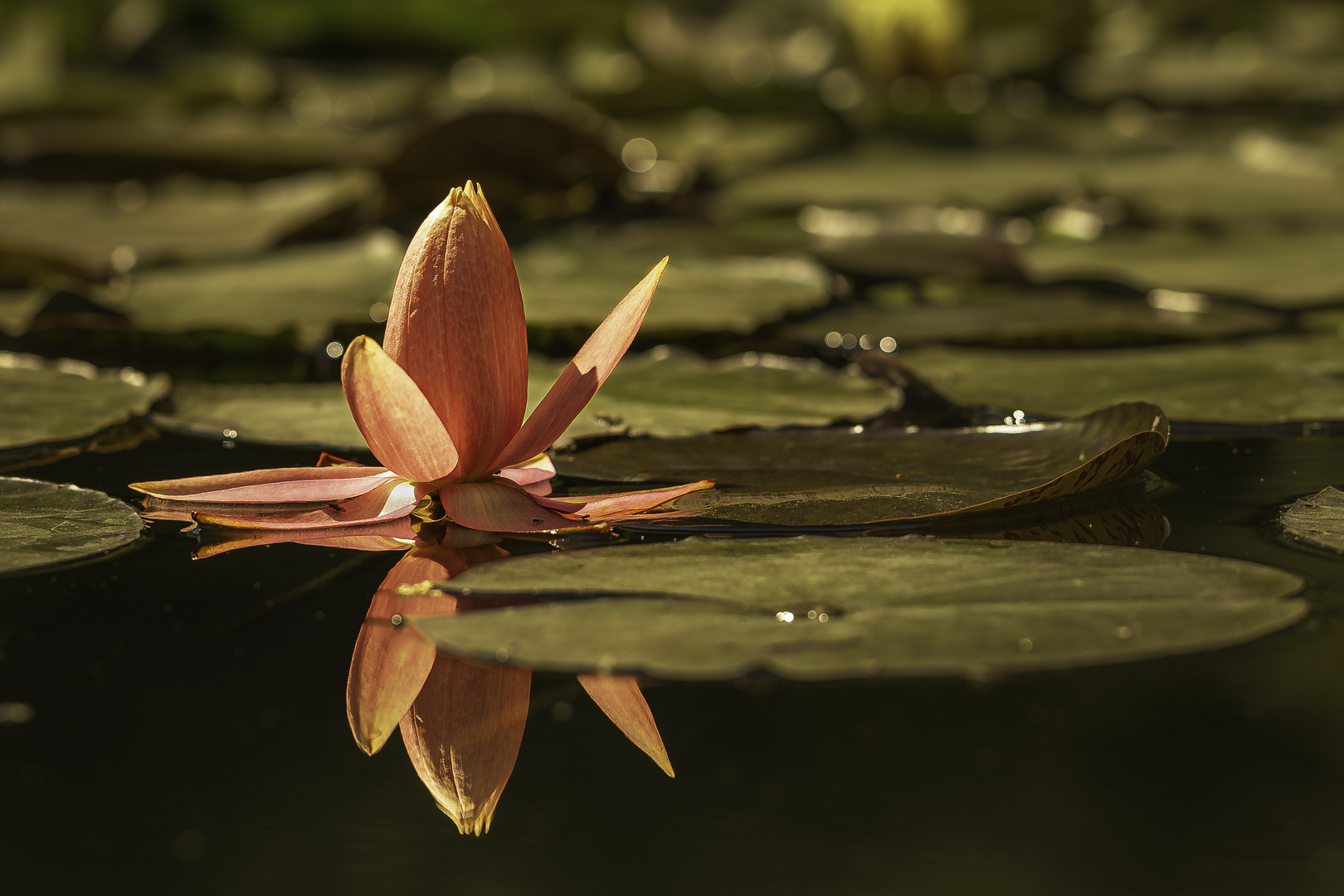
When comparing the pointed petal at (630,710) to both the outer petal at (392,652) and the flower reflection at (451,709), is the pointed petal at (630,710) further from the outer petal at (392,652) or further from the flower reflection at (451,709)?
the outer petal at (392,652)

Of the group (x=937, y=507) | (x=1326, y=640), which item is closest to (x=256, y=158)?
(x=937, y=507)

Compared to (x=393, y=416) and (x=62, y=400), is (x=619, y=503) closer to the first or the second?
(x=393, y=416)

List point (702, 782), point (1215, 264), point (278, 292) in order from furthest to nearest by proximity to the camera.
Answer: point (1215, 264) < point (278, 292) < point (702, 782)

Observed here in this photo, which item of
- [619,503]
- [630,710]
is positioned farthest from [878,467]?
[630,710]

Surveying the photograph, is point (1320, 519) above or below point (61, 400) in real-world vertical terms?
below

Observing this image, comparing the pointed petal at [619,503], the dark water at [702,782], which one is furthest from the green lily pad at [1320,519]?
the pointed petal at [619,503]

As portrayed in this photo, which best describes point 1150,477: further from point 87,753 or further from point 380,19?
point 380,19

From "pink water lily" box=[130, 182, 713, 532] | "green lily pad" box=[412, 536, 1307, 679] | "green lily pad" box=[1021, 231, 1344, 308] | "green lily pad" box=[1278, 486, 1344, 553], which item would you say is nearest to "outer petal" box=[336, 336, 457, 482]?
"pink water lily" box=[130, 182, 713, 532]

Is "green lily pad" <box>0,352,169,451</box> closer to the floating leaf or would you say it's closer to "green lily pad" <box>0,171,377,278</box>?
the floating leaf
